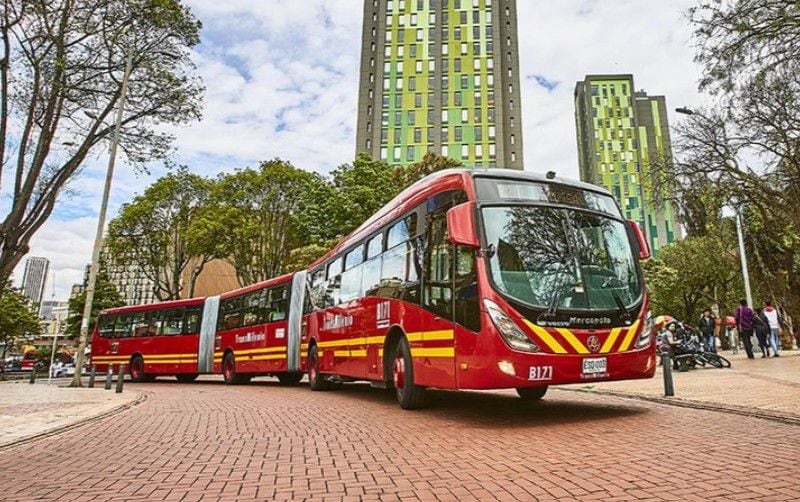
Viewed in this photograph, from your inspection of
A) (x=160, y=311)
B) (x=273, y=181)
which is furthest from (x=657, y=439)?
(x=273, y=181)

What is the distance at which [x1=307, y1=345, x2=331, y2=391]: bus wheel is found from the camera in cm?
1412

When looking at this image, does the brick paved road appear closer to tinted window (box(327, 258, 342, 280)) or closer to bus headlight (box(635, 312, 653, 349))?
bus headlight (box(635, 312, 653, 349))

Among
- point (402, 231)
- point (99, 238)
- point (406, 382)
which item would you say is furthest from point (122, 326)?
point (406, 382)

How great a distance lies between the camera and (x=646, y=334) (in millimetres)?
7406

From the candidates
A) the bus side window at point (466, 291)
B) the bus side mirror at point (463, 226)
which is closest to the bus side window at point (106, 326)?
the bus side window at point (466, 291)

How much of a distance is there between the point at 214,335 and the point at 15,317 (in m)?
37.3

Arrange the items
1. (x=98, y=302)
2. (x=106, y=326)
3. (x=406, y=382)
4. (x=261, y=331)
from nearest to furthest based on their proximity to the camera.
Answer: (x=406, y=382) → (x=261, y=331) → (x=106, y=326) → (x=98, y=302)

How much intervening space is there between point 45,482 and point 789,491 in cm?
565

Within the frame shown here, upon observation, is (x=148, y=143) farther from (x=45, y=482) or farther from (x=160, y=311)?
(x=45, y=482)

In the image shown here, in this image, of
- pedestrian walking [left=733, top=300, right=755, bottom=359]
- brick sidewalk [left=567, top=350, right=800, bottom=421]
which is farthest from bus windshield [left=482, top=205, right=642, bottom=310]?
pedestrian walking [left=733, top=300, right=755, bottom=359]

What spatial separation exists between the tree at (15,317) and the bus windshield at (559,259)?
48.5 meters

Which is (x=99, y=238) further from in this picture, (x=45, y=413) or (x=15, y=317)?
(x=15, y=317)

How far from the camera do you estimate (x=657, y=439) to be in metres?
5.60

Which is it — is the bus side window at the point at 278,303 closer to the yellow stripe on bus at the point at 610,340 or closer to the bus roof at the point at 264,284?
the bus roof at the point at 264,284
